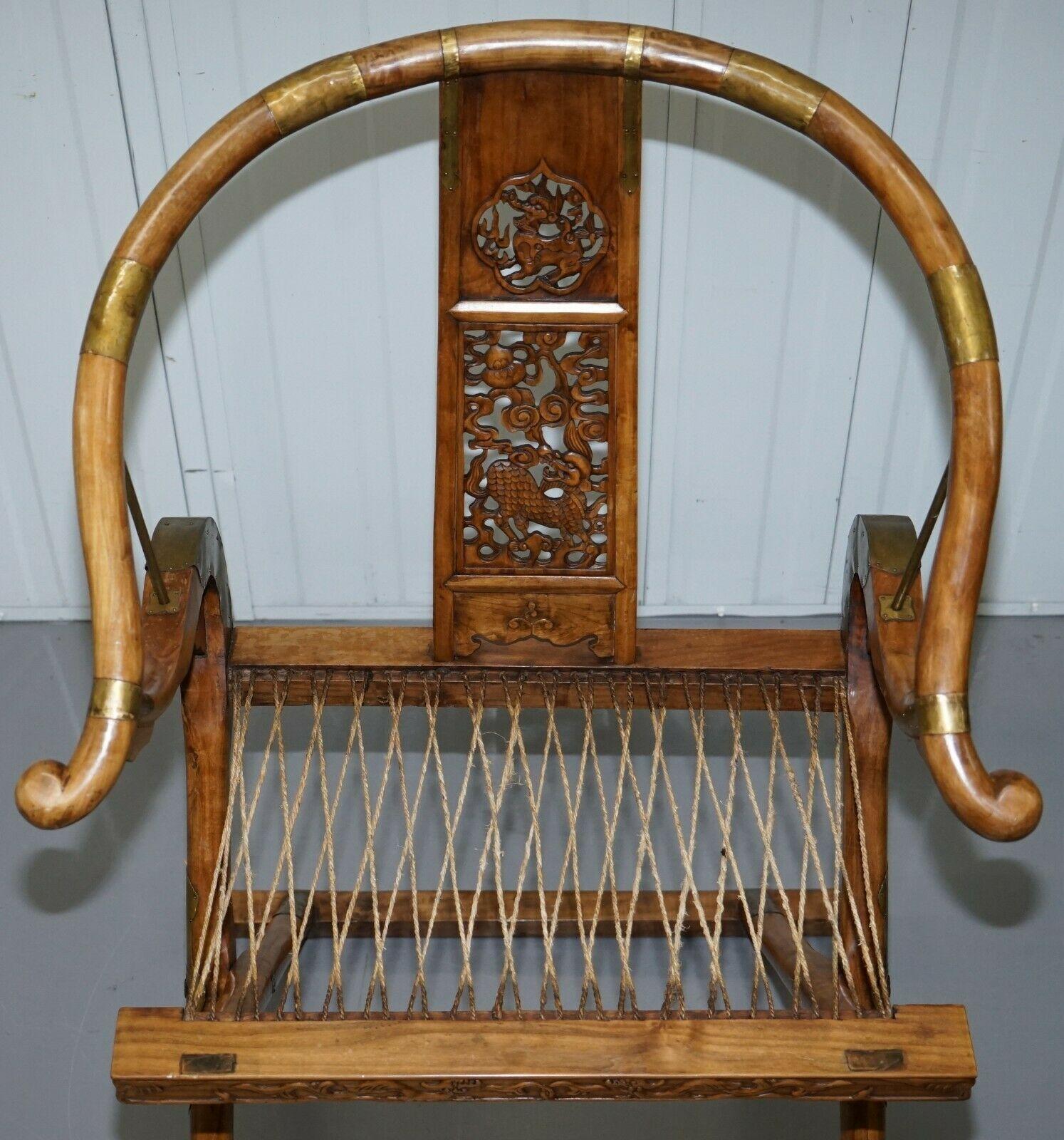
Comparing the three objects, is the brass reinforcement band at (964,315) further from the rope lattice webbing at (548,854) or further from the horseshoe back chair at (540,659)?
the rope lattice webbing at (548,854)

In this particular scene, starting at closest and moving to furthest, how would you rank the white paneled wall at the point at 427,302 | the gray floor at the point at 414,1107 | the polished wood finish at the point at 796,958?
the polished wood finish at the point at 796,958 < the gray floor at the point at 414,1107 < the white paneled wall at the point at 427,302

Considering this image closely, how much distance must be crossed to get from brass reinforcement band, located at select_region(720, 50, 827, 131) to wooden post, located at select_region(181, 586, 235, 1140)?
0.77m

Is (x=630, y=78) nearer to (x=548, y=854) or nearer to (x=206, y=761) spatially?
(x=206, y=761)

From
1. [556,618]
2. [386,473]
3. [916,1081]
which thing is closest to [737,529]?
[386,473]

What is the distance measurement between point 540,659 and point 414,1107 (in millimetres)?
595

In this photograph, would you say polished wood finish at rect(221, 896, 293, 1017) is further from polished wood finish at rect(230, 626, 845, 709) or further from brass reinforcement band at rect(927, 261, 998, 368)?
brass reinforcement band at rect(927, 261, 998, 368)

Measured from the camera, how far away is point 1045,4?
6.48 feet

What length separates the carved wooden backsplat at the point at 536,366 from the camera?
4.62 feet

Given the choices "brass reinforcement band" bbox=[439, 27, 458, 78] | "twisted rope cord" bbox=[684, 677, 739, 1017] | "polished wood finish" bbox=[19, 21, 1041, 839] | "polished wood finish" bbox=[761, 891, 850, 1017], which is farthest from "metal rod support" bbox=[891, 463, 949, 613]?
"brass reinforcement band" bbox=[439, 27, 458, 78]

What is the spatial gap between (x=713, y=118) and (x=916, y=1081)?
1392mm

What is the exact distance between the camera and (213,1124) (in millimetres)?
1423

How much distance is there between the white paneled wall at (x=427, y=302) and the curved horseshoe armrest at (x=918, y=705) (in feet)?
2.44

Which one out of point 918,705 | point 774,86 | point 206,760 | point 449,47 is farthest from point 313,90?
point 918,705

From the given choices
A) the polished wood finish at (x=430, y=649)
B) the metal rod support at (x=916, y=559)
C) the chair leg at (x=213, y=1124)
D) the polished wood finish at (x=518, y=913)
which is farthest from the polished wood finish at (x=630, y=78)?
the polished wood finish at (x=518, y=913)
